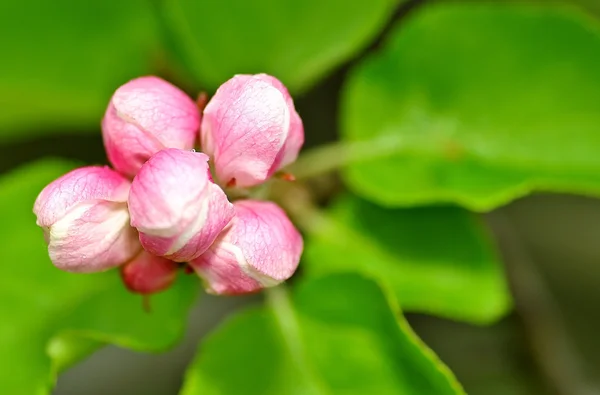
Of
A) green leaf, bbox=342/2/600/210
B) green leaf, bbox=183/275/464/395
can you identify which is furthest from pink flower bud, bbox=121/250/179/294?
green leaf, bbox=342/2/600/210

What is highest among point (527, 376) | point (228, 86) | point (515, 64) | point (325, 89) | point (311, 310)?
point (228, 86)

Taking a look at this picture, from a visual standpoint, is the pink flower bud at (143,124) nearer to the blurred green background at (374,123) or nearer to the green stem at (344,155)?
the blurred green background at (374,123)

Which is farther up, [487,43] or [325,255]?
[487,43]

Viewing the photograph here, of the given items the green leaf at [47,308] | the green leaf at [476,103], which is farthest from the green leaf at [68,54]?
the green leaf at [476,103]

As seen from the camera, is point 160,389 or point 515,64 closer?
point 515,64

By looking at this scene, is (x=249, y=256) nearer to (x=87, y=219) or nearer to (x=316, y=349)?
(x=87, y=219)

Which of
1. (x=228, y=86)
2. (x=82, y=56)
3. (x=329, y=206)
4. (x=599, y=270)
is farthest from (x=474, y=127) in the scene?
(x=599, y=270)

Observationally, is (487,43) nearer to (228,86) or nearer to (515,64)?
(515,64)
